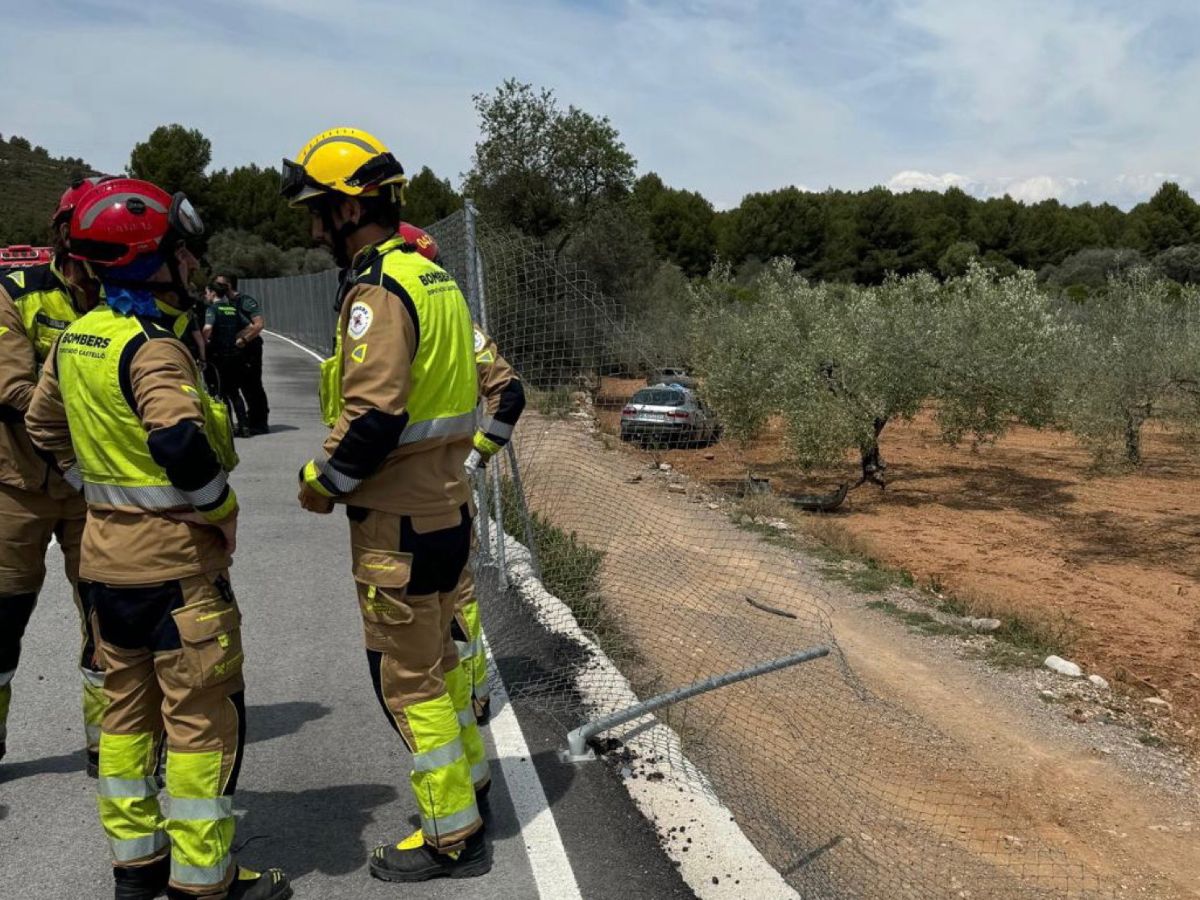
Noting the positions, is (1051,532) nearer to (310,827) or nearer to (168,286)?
(310,827)

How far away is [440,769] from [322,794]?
0.95 m

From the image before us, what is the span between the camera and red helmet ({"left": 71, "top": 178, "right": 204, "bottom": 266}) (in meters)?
2.75

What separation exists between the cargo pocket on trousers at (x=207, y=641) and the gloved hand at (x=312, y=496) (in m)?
0.38

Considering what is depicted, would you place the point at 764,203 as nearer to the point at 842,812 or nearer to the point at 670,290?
the point at 670,290

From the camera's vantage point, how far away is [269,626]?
5.63 metres

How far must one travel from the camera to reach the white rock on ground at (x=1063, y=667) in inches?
294

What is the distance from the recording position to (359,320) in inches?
110

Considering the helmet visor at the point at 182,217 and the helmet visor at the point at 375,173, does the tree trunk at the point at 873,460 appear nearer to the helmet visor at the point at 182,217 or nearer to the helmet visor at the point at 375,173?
the helmet visor at the point at 375,173

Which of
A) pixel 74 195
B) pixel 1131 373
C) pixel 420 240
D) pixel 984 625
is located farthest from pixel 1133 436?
pixel 74 195

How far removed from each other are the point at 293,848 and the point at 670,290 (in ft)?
87.8

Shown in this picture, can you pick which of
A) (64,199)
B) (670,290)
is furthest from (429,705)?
(670,290)

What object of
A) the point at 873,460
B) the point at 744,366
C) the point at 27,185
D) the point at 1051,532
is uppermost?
the point at 27,185

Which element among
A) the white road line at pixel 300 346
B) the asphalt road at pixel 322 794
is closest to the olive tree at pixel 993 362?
the asphalt road at pixel 322 794

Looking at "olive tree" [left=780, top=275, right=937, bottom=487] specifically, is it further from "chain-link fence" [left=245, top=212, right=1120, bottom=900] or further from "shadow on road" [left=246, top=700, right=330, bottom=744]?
"shadow on road" [left=246, top=700, right=330, bottom=744]
